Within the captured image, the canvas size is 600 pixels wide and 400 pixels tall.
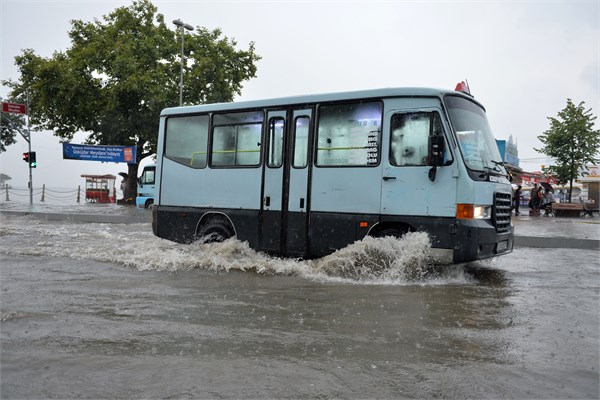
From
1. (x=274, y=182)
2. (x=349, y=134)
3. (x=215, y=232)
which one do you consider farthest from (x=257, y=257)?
(x=349, y=134)

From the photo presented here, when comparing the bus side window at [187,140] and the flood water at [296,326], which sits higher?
the bus side window at [187,140]

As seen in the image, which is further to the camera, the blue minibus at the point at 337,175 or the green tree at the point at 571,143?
the green tree at the point at 571,143

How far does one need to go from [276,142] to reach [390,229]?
8.79ft

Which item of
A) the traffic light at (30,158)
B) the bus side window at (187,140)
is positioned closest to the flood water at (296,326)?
the bus side window at (187,140)

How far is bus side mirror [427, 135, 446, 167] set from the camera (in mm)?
7031

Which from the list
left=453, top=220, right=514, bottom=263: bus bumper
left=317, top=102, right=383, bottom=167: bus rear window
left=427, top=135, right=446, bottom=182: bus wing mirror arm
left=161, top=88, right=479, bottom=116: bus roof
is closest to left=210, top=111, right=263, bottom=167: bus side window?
left=161, top=88, right=479, bottom=116: bus roof

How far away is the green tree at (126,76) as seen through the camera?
32.1 metres

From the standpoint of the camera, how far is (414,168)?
24.3 feet

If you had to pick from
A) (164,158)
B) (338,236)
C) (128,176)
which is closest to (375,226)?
(338,236)

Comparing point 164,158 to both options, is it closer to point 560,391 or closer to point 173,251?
point 173,251

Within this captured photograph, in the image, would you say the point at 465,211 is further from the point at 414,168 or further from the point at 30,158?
the point at 30,158

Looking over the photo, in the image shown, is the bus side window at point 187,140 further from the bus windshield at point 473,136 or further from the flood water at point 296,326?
the bus windshield at point 473,136

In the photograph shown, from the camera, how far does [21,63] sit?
3441 cm

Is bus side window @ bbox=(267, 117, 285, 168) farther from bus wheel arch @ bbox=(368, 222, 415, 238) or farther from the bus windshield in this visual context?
the bus windshield
